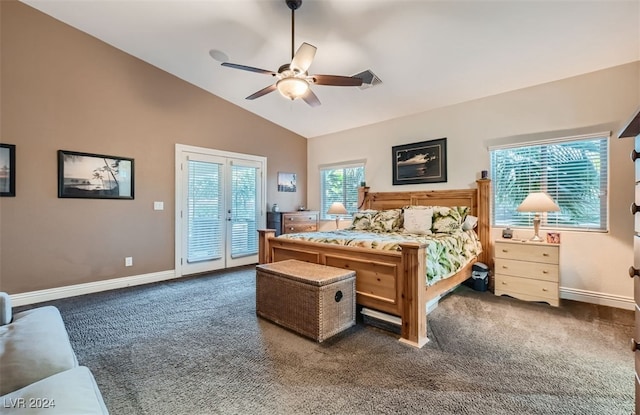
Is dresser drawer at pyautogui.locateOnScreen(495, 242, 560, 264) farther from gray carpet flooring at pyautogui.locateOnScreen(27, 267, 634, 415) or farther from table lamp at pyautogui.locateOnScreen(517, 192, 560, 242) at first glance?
gray carpet flooring at pyautogui.locateOnScreen(27, 267, 634, 415)

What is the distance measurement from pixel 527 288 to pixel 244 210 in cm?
447

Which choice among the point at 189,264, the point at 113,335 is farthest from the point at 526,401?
the point at 189,264

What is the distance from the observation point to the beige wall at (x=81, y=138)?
3.29 m

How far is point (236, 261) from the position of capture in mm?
5309

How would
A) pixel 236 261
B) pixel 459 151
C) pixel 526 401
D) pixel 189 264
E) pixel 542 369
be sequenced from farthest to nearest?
pixel 236 261 < pixel 189 264 < pixel 459 151 < pixel 542 369 < pixel 526 401

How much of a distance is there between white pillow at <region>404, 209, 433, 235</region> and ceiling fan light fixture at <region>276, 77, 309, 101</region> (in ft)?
7.33

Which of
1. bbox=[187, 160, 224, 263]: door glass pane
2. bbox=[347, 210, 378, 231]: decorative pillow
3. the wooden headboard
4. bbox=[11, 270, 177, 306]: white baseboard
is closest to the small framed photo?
the wooden headboard

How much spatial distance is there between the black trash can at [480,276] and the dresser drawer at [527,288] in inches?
7.8

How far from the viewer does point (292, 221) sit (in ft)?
18.6

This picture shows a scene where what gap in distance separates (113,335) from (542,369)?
341 cm

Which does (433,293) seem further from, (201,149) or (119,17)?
(119,17)

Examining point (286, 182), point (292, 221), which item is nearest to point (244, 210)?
point (292, 221)

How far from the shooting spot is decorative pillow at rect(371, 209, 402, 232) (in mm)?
4176

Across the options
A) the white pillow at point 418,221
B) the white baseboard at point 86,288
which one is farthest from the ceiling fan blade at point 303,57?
the white baseboard at point 86,288
